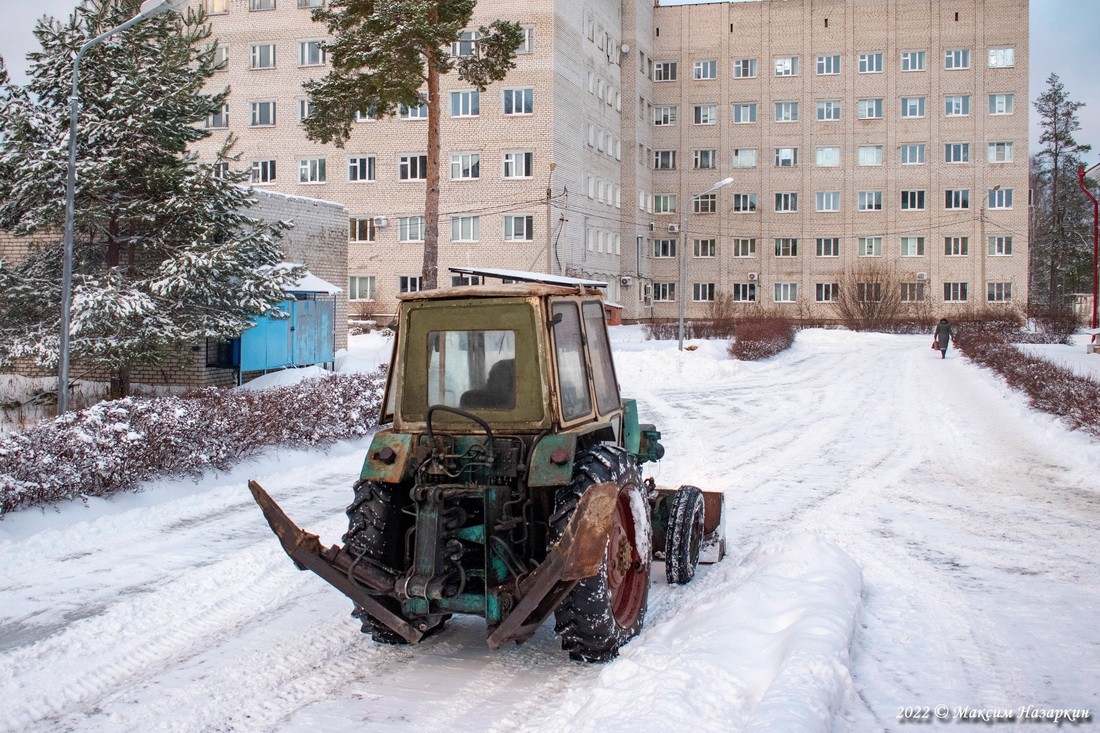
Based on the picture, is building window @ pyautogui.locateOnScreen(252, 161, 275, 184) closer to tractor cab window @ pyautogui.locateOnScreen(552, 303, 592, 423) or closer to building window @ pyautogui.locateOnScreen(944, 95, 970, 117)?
building window @ pyautogui.locateOnScreen(944, 95, 970, 117)

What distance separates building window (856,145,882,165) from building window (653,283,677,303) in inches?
588

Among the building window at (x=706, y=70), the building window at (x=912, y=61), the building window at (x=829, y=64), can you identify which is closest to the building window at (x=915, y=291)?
the building window at (x=912, y=61)

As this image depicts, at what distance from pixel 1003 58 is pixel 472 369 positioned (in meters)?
66.0

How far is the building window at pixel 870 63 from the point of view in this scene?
2462 inches

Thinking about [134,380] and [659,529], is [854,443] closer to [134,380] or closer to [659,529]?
[659,529]

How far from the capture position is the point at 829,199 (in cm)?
6350

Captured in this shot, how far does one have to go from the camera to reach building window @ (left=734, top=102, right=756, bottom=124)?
212ft

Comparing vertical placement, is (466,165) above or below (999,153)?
below

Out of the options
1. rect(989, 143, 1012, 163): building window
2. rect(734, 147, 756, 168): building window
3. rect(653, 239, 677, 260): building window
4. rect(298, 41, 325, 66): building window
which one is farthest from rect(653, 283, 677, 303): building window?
rect(298, 41, 325, 66): building window

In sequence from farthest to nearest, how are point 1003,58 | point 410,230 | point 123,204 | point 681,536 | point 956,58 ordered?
point 956,58 < point 1003,58 < point 410,230 < point 123,204 < point 681,536

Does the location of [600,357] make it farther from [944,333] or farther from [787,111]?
[787,111]

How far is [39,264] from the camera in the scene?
1741 centimetres

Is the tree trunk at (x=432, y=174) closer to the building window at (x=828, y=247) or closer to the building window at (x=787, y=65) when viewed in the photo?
the building window at (x=828, y=247)

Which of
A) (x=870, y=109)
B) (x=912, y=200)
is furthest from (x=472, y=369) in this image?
(x=870, y=109)
